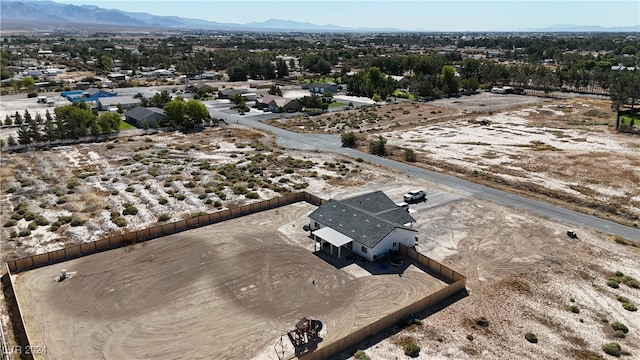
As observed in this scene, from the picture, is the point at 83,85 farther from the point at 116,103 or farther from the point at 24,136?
the point at 24,136

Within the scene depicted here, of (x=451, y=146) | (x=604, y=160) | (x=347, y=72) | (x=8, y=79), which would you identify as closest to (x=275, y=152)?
(x=451, y=146)

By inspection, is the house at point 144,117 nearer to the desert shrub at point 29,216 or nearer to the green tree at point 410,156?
the desert shrub at point 29,216

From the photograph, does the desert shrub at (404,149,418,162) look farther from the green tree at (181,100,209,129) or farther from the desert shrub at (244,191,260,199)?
the green tree at (181,100,209,129)

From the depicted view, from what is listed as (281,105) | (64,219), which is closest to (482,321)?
(64,219)

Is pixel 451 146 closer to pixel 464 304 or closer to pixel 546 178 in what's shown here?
pixel 546 178

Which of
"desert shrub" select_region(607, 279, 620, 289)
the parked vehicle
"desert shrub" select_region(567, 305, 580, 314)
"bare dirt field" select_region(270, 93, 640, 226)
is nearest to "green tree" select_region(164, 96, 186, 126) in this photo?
"bare dirt field" select_region(270, 93, 640, 226)

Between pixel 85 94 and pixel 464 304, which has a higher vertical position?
pixel 85 94

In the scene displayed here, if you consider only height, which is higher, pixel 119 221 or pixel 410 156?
pixel 410 156
